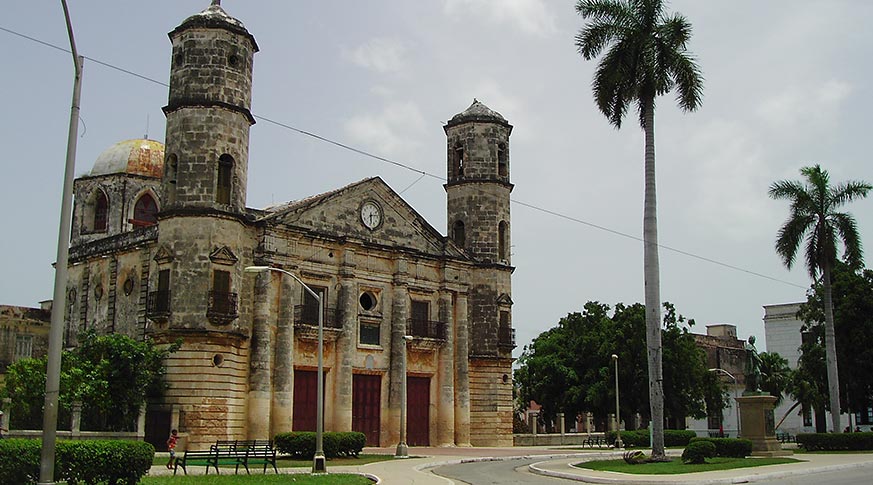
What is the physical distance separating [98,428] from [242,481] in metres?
16.0

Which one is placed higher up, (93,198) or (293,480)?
(93,198)

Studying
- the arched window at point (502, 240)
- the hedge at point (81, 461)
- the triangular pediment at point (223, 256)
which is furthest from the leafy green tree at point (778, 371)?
the hedge at point (81, 461)

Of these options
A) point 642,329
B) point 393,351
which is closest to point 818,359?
point 642,329

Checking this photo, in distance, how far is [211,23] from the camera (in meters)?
37.8

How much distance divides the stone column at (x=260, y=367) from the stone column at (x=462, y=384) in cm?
1111

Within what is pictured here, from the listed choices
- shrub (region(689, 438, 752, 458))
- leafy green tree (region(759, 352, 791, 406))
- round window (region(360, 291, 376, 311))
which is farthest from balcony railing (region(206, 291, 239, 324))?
leafy green tree (region(759, 352, 791, 406))

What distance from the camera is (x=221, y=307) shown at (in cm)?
3609

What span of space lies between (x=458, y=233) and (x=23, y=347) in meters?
23.8

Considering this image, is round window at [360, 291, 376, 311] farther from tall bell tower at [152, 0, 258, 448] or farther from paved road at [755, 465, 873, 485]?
paved road at [755, 465, 873, 485]

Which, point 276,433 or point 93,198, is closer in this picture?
point 276,433

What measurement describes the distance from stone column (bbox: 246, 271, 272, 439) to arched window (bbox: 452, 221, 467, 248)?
14.0 metres

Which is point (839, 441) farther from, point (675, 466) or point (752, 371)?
point (675, 466)

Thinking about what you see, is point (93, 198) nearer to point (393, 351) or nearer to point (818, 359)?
point (393, 351)

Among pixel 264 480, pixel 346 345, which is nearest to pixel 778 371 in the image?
pixel 346 345
